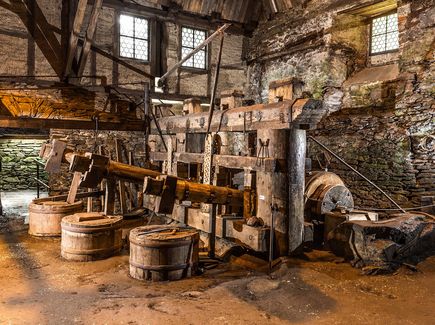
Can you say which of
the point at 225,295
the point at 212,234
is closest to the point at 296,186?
the point at 212,234

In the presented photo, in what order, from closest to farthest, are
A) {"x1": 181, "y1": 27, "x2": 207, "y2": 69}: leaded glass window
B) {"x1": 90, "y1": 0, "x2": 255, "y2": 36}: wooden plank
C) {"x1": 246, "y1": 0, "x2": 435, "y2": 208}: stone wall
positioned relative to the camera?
{"x1": 246, "y1": 0, "x2": 435, "y2": 208}: stone wall → {"x1": 90, "y1": 0, "x2": 255, "y2": 36}: wooden plank → {"x1": 181, "y1": 27, "x2": 207, "y2": 69}: leaded glass window

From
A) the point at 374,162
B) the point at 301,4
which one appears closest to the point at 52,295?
the point at 374,162

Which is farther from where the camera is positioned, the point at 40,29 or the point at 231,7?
the point at 231,7

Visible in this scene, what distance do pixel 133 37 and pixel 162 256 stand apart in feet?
27.4

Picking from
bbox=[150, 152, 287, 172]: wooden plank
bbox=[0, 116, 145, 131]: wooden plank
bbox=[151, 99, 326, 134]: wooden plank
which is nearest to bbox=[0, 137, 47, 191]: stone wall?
bbox=[0, 116, 145, 131]: wooden plank

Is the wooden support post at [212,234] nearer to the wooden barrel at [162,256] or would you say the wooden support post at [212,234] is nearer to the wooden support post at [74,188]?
the wooden barrel at [162,256]

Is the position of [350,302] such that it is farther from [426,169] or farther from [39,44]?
[39,44]

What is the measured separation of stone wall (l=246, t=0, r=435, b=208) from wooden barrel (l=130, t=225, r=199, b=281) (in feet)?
20.4

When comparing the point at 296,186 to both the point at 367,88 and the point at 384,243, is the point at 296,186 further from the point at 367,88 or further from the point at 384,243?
the point at 367,88

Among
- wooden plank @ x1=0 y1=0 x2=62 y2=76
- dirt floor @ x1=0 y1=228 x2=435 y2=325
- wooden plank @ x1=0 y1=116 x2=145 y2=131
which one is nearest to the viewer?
dirt floor @ x1=0 y1=228 x2=435 y2=325

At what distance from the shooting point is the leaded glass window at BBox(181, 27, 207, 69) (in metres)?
12.7

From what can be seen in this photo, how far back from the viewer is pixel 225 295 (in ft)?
16.8

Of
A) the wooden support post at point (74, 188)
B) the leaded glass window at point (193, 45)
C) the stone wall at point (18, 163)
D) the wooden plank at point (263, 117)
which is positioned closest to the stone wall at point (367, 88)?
the leaded glass window at point (193, 45)

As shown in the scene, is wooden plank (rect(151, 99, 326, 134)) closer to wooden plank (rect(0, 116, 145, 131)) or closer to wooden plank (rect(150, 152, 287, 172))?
wooden plank (rect(150, 152, 287, 172))
